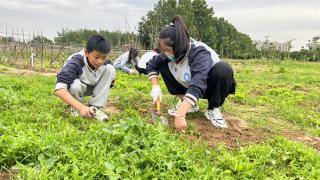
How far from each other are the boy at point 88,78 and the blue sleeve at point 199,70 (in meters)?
0.80

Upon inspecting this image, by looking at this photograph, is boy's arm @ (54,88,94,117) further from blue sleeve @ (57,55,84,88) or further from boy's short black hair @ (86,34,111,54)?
boy's short black hair @ (86,34,111,54)

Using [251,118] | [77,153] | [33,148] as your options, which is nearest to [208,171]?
[77,153]

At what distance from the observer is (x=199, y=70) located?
146 inches

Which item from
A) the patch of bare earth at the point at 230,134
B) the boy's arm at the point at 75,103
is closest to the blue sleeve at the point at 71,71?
the boy's arm at the point at 75,103

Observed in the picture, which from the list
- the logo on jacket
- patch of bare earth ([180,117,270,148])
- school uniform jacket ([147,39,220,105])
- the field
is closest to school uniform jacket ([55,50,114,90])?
the field

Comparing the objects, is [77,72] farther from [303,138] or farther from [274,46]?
[274,46]

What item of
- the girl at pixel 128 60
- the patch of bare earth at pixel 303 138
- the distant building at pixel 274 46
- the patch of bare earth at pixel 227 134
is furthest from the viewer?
the distant building at pixel 274 46

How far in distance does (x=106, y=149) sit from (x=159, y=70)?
1816mm

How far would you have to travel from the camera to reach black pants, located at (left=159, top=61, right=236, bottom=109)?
397 cm

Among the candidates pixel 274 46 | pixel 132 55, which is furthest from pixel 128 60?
pixel 274 46

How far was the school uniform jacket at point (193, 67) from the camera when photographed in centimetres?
354

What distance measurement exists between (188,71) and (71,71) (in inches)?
44.1

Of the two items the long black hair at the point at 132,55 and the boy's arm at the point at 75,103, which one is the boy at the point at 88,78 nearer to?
the boy's arm at the point at 75,103

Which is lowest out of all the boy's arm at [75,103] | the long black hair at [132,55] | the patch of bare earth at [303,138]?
the patch of bare earth at [303,138]
